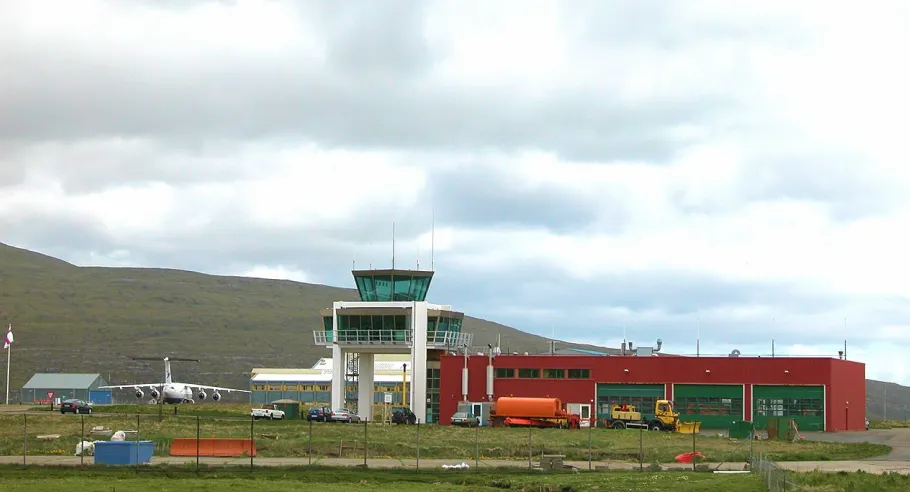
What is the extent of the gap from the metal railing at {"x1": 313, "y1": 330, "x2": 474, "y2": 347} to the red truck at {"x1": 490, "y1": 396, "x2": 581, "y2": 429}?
11568 mm

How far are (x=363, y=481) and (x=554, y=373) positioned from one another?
50.9m

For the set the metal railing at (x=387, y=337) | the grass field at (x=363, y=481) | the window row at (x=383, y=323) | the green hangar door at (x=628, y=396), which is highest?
the window row at (x=383, y=323)

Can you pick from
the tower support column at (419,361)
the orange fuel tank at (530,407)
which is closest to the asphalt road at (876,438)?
the orange fuel tank at (530,407)

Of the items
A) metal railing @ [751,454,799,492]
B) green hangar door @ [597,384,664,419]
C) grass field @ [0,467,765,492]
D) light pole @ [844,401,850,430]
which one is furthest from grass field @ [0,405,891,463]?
light pole @ [844,401,850,430]

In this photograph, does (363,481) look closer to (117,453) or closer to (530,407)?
(117,453)

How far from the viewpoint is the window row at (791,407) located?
86.7 m

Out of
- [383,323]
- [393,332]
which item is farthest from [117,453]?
[383,323]

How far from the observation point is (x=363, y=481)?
132 ft

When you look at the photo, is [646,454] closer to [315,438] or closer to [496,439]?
[496,439]

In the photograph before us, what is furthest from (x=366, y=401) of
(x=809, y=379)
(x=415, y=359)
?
(x=809, y=379)

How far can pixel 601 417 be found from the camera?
89.6 m

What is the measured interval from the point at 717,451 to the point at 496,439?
1219 centimetres

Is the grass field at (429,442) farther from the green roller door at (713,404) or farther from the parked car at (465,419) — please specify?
the green roller door at (713,404)

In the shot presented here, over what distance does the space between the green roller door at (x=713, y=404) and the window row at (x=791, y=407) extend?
5.81 feet
